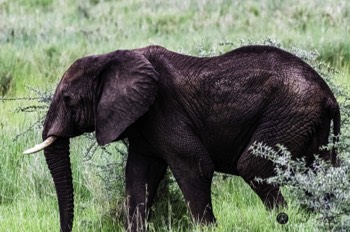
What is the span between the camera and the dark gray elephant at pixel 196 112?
622 centimetres

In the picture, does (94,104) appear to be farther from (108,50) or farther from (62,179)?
(108,50)

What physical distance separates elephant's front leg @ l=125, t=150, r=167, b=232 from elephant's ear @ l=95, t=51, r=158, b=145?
368 millimetres

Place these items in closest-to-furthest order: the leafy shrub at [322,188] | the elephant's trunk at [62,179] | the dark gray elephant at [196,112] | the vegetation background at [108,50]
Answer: the leafy shrub at [322,188], the dark gray elephant at [196,112], the elephant's trunk at [62,179], the vegetation background at [108,50]

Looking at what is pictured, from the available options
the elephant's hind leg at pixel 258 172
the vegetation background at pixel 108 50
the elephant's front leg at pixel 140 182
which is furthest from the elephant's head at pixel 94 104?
the elephant's hind leg at pixel 258 172

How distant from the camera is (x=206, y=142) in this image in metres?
6.43

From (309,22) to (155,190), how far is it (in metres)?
8.41

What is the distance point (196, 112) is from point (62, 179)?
0.96 metres

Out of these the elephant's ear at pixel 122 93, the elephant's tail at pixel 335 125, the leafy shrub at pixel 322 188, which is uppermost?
the elephant's ear at pixel 122 93

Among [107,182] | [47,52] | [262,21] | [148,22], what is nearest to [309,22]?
[262,21]

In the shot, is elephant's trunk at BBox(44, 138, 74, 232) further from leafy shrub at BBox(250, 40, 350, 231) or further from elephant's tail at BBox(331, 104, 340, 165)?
elephant's tail at BBox(331, 104, 340, 165)

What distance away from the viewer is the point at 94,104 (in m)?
6.46

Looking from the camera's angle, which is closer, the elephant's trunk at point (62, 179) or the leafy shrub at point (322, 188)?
the leafy shrub at point (322, 188)

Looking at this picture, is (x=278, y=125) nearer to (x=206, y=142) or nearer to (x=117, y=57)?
(x=206, y=142)

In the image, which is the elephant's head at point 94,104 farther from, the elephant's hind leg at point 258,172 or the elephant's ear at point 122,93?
the elephant's hind leg at point 258,172
